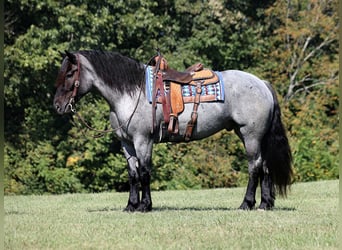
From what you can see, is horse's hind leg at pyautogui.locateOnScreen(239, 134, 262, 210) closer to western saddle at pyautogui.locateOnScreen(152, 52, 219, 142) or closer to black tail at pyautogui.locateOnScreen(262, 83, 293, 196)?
black tail at pyautogui.locateOnScreen(262, 83, 293, 196)

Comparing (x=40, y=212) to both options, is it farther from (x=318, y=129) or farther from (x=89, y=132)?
(x=318, y=129)

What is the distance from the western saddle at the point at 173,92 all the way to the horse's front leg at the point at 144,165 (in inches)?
8.5

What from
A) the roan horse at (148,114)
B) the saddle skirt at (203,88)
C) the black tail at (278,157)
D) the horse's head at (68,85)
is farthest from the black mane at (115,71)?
the black tail at (278,157)

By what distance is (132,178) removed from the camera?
1007 centimetres

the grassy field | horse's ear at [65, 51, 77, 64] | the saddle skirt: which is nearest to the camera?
the grassy field

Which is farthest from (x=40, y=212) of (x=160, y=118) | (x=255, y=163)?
(x=255, y=163)

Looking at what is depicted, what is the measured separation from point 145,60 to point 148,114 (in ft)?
38.2

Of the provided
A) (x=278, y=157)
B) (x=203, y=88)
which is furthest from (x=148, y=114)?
(x=278, y=157)

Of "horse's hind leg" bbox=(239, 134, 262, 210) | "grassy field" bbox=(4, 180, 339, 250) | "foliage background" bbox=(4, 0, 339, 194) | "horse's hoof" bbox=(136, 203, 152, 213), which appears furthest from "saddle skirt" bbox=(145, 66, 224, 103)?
"foliage background" bbox=(4, 0, 339, 194)

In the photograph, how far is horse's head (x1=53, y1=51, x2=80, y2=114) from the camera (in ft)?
31.8

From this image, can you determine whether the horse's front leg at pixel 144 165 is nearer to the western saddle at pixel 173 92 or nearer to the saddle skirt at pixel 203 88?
the western saddle at pixel 173 92

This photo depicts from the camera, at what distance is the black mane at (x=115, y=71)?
9.82m

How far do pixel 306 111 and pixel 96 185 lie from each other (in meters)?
6.65

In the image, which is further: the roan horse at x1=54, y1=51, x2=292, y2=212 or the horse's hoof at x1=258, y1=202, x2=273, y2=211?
the horse's hoof at x1=258, y1=202, x2=273, y2=211
